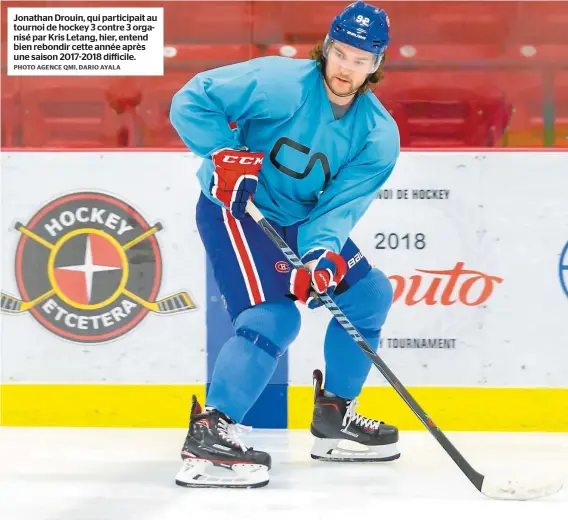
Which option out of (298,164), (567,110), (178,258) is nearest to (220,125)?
(298,164)

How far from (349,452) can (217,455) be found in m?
0.46

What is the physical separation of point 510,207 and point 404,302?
1.43 ft

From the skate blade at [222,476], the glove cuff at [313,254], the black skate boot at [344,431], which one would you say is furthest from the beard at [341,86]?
the skate blade at [222,476]

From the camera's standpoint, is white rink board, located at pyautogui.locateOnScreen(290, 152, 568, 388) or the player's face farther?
white rink board, located at pyautogui.locateOnScreen(290, 152, 568, 388)

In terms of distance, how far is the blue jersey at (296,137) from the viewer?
7.45ft

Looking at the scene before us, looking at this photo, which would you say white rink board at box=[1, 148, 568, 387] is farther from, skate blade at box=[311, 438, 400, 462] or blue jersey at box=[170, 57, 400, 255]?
blue jersey at box=[170, 57, 400, 255]

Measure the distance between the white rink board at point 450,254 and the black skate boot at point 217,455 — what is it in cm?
68

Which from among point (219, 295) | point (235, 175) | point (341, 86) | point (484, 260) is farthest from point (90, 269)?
point (484, 260)

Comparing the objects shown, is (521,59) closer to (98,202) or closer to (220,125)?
(220,125)

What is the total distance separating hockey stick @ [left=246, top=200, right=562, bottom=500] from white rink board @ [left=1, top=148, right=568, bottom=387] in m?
0.60

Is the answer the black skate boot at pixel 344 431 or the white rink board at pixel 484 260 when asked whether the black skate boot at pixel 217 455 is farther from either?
the white rink board at pixel 484 260

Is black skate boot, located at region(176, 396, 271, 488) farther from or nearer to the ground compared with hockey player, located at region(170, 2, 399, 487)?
nearer to the ground

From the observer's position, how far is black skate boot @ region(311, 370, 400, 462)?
2.58m
